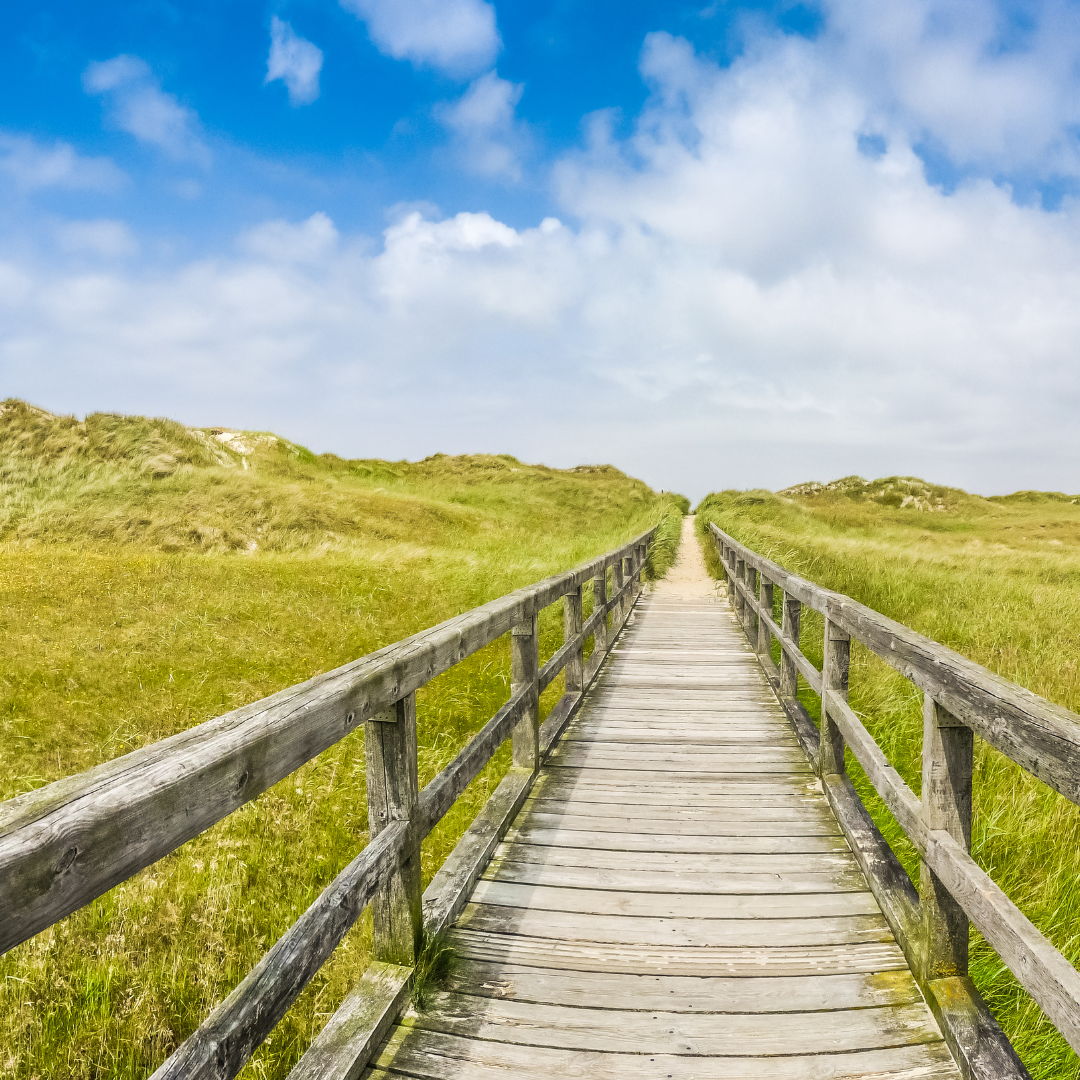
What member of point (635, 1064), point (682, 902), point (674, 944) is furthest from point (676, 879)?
point (635, 1064)

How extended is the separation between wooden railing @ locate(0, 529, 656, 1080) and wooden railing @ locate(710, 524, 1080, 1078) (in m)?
1.69

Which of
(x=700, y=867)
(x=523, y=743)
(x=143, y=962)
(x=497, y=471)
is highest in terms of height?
(x=497, y=471)

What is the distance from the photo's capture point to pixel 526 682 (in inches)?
149

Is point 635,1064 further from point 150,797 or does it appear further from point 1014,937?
point 150,797

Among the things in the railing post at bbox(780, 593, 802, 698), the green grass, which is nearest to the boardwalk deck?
the green grass

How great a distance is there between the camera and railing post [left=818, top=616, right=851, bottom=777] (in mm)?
3693

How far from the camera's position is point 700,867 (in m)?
3.14

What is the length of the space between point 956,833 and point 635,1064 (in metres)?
1.28

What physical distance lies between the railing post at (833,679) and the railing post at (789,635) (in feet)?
3.49

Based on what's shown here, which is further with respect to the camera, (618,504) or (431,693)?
(618,504)

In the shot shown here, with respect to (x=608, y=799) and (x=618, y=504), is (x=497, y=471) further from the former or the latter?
(x=608, y=799)

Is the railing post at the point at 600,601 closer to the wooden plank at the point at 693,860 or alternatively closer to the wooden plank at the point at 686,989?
the wooden plank at the point at 693,860

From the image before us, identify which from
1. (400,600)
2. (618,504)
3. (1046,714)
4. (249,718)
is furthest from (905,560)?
(618,504)

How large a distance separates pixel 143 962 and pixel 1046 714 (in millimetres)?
3741
